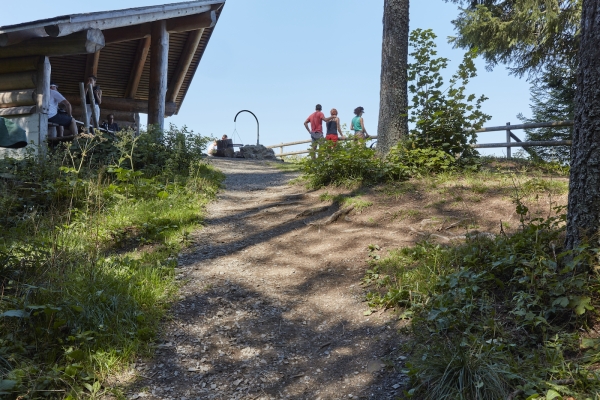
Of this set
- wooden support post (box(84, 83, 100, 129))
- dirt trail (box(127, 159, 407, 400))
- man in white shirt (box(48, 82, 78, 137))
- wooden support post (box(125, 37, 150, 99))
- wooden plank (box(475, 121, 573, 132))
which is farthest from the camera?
wooden support post (box(125, 37, 150, 99))

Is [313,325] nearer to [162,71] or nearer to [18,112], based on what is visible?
[18,112]

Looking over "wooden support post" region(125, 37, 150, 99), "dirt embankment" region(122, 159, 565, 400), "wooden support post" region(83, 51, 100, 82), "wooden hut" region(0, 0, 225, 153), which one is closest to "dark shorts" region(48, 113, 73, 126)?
"wooden hut" region(0, 0, 225, 153)

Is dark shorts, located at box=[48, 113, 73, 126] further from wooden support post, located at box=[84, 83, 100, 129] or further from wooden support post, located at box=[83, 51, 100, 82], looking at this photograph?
wooden support post, located at box=[83, 51, 100, 82]

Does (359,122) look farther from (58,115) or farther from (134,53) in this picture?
(58,115)

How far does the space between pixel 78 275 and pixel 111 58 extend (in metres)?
12.6

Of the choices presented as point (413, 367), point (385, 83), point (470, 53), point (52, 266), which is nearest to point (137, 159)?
point (385, 83)

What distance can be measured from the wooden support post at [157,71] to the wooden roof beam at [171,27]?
1.35ft

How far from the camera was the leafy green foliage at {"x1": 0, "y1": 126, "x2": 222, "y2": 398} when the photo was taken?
13.6 feet

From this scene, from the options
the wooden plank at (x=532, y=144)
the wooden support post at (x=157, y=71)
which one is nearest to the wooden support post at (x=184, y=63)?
the wooden support post at (x=157, y=71)

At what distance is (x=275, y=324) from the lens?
506 cm

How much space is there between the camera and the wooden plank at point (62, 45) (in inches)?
405

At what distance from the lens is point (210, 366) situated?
A: 4.45 metres

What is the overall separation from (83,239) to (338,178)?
4764mm

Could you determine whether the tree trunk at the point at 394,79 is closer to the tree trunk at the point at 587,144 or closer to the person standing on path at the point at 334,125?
the person standing on path at the point at 334,125
